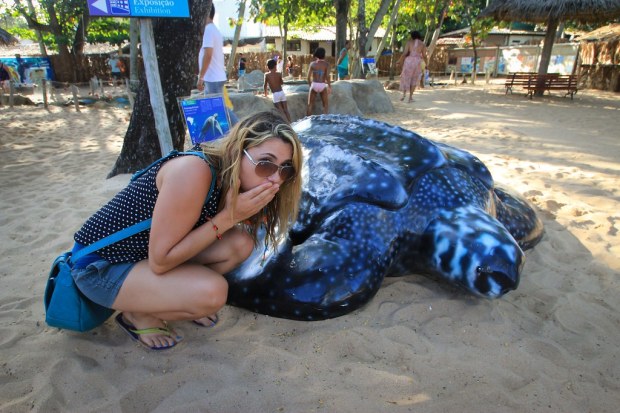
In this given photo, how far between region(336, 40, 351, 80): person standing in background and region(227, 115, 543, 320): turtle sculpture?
917cm

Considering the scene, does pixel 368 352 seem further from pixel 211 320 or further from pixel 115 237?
pixel 115 237

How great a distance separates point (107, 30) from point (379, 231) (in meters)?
24.9

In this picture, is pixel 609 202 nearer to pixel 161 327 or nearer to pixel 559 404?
pixel 559 404

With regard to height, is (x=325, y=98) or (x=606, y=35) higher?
(x=606, y=35)

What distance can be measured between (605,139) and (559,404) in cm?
553

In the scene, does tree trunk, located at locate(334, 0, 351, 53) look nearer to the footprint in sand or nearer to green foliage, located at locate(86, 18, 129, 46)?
the footprint in sand

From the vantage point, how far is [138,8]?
8.55ft

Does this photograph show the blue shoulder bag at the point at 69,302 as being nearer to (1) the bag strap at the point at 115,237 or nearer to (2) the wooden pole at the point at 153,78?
(1) the bag strap at the point at 115,237

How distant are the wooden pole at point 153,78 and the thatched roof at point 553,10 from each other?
1042 centimetres

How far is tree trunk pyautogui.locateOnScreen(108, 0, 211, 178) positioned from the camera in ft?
12.3

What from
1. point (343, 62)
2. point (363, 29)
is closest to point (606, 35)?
point (363, 29)

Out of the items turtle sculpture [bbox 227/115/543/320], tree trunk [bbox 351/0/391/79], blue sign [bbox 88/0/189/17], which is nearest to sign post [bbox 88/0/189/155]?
blue sign [bbox 88/0/189/17]

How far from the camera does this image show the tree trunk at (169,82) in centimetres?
374

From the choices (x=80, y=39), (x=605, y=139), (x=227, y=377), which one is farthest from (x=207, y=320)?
(x=80, y=39)
